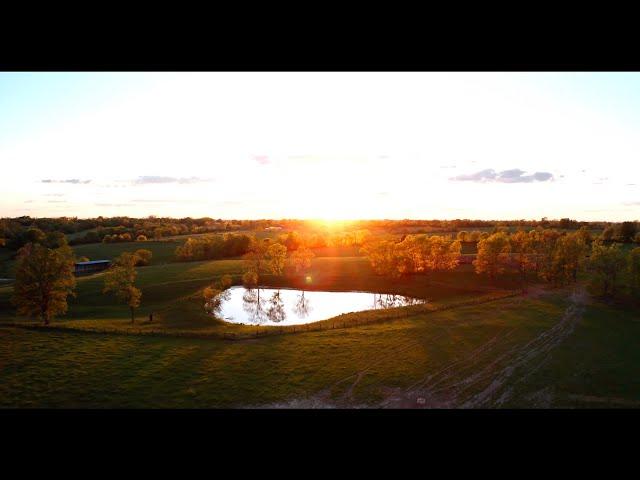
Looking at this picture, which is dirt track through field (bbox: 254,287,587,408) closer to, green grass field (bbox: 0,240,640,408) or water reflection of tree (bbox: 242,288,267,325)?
green grass field (bbox: 0,240,640,408)

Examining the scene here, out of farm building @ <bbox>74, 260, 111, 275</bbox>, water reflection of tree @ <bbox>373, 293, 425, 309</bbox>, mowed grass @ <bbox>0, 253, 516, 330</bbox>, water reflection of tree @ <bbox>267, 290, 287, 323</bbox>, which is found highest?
farm building @ <bbox>74, 260, 111, 275</bbox>

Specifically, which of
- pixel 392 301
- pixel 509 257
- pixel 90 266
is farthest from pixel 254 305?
pixel 509 257

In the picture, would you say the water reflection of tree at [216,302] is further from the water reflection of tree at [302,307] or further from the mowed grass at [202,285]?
the water reflection of tree at [302,307]

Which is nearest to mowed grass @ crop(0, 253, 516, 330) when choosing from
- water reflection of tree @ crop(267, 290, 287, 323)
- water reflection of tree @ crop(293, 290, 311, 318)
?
water reflection of tree @ crop(293, 290, 311, 318)

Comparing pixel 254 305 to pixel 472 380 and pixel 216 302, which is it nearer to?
pixel 216 302

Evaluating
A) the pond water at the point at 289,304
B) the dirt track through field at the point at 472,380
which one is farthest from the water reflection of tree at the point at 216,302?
the dirt track through field at the point at 472,380
